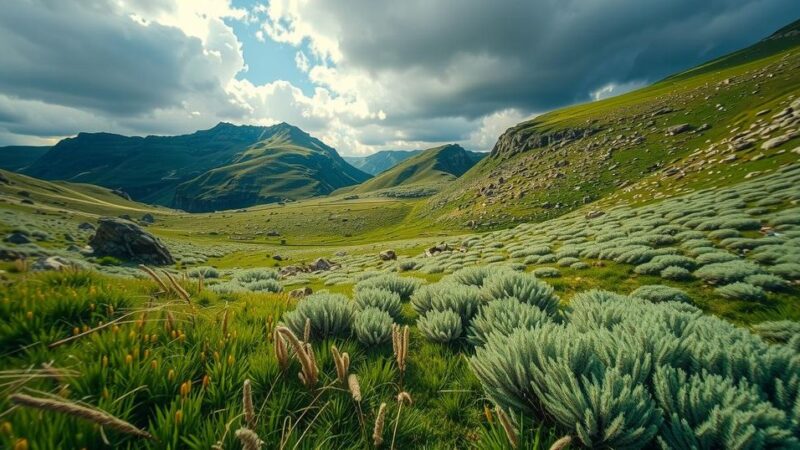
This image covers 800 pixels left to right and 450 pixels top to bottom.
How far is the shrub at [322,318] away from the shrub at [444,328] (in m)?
1.22

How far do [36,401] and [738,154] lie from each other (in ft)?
196

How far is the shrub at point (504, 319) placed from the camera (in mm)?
3961

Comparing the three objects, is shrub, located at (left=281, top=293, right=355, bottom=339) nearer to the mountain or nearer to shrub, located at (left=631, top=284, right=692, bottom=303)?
shrub, located at (left=631, top=284, right=692, bottom=303)

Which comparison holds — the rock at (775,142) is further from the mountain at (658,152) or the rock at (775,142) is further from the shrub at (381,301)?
the shrub at (381,301)

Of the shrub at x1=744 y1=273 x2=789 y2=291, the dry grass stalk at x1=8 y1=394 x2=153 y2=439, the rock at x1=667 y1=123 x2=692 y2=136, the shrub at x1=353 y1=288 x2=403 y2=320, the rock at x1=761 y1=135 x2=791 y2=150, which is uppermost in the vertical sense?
the rock at x1=667 y1=123 x2=692 y2=136

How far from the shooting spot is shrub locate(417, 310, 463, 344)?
461cm

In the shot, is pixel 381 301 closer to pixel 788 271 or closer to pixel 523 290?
pixel 523 290

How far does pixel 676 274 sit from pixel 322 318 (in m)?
11.6

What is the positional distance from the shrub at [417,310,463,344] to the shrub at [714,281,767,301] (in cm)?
861

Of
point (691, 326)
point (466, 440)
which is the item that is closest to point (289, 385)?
point (466, 440)

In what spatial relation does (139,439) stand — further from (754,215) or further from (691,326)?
(754,215)

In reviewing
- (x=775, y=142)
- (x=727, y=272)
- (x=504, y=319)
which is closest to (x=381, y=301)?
(x=504, y=319)

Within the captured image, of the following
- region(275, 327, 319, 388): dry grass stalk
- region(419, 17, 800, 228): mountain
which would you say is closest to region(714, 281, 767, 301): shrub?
region(275, 327, 319, 388): dry grass stalk

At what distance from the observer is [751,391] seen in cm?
241
